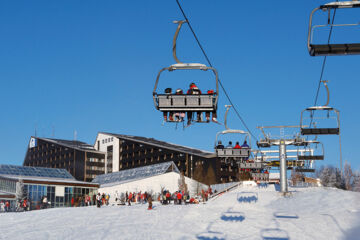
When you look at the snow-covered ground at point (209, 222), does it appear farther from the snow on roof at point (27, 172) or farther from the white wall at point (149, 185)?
the snow on roof at point (27, 172)

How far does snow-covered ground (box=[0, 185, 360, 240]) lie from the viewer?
2323cm

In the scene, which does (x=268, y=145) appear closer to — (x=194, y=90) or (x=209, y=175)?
(x=194, y=90)

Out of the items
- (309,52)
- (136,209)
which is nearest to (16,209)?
(136,209)

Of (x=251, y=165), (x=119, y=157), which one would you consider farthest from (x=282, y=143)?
(x=119, y=157)

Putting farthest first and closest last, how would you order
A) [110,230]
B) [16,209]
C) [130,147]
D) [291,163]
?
[130,147], [291,163], [16,209], [110,230]

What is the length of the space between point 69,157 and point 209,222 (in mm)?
107334

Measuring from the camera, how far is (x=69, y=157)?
426 feet

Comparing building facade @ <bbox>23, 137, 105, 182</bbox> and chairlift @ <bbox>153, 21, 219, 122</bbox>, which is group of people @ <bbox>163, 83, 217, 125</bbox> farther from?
building facade @ <bbox>23, 137, 105, 182</bbox>

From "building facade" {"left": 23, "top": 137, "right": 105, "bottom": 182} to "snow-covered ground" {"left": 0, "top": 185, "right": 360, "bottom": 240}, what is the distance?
92.2 m

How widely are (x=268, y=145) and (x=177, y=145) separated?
303 feet

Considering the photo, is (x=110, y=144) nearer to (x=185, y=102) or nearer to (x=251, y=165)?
(x=251, y=165)

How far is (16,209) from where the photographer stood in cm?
4041

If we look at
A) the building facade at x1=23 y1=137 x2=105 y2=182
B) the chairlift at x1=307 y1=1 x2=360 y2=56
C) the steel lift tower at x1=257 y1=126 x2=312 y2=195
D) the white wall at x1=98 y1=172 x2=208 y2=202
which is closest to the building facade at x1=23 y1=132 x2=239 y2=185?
the building facade at x1=23 y1=137 x2=105 y2=182

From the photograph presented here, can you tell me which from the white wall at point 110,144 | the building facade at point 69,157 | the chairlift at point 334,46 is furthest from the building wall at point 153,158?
the chairlift at point 334,46
